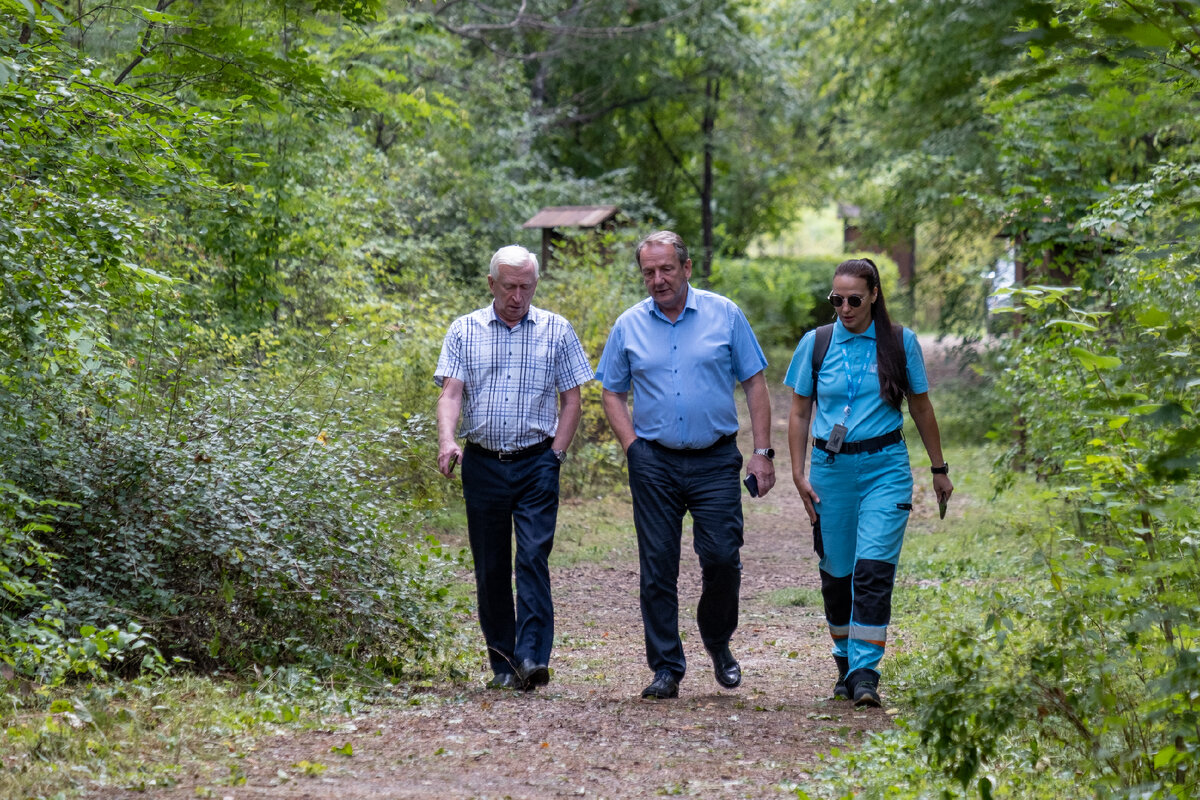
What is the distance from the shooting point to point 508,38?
76.9 ft

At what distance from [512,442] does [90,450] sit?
187 centimetres

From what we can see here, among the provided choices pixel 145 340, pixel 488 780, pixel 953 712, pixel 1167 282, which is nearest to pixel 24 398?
pixel 145 340

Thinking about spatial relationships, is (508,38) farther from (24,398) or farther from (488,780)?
(488,780)

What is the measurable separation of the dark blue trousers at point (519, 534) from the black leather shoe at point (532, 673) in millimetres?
33

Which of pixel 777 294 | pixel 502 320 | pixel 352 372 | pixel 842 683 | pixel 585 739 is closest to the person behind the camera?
pixel 585 739

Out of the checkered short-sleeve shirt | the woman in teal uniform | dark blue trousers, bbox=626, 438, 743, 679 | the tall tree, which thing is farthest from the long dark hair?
the tall tree

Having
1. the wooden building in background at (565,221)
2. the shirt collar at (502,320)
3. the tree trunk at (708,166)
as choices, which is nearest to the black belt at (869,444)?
the shirt collar at (502,320)

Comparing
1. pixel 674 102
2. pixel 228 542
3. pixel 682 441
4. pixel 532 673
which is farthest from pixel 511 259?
pixel 674 102

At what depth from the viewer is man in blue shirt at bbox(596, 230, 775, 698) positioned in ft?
18.5

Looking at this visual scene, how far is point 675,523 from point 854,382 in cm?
104

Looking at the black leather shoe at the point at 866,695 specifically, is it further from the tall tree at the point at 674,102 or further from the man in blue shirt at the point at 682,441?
the tall tree at the point at 674,102

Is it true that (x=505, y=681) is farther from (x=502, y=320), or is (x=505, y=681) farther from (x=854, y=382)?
(x=854, y=382)

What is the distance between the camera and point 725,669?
586 cm

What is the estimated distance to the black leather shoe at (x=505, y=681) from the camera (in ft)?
19.0
